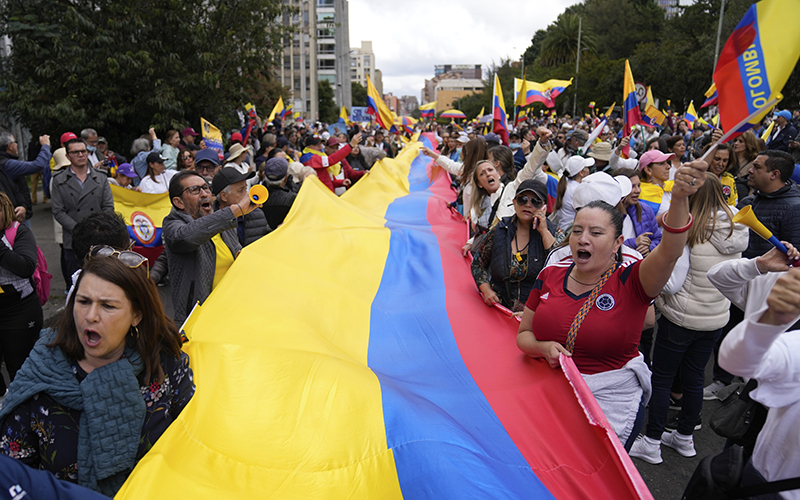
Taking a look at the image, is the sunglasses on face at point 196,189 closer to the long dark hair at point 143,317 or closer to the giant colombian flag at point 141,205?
the long dark hair at point 143,317

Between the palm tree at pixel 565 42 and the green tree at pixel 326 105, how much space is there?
25737mm

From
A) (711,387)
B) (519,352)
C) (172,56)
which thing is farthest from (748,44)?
(172,56)

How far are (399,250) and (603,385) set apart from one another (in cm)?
339

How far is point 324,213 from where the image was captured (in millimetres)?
5906

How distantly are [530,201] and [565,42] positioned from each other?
62.5 meters

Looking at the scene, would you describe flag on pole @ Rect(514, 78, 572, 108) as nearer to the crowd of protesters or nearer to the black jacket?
the crowd of protesters

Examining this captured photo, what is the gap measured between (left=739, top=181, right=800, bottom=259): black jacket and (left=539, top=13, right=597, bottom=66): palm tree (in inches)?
2204

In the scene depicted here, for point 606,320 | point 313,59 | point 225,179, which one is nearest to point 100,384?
point 606,320

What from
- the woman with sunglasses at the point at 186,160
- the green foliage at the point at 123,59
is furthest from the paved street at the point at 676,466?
the green foliage at the point at 123,59

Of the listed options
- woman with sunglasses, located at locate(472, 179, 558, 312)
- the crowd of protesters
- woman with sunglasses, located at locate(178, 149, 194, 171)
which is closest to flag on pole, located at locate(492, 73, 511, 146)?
the crowd of protesters

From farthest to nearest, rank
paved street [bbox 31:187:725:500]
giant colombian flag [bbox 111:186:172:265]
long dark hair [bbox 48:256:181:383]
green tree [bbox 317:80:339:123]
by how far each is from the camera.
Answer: green tree [bbox 317:80:339:123]
giant colombian flag [bbox 111:186:172:265]
paved street [bbox 31:187:725:500]
long dark hair [bbox 48:256:181:383]

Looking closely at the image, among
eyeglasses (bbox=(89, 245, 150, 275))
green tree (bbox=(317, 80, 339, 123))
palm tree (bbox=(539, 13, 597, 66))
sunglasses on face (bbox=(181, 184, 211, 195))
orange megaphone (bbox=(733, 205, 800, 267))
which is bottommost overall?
eyeglasses (bbox=(89, 245, 150, 275))

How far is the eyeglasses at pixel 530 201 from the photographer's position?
3997 mm

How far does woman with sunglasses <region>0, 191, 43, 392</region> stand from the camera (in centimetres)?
392
